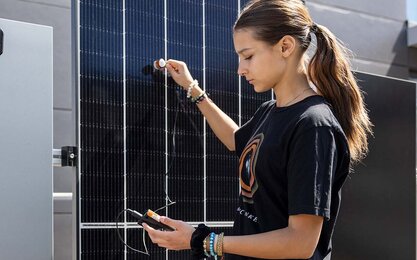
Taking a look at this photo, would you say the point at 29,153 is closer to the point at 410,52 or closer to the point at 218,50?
the point at 218,50

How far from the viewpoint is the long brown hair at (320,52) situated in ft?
6.33

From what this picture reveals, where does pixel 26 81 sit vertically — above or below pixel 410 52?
below

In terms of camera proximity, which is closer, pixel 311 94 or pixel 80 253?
pixel 311 94

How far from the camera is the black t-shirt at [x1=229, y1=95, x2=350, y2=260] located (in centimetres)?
176

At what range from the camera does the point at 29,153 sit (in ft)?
8.50

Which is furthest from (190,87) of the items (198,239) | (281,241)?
(281,241)

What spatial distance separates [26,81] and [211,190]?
1.04m

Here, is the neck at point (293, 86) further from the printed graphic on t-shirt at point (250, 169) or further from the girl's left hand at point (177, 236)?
the girl's left hand at point (177, 236)

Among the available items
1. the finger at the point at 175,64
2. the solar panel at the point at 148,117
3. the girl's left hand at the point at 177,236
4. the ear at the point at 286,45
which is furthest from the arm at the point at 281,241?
the finger at the point at 175,64

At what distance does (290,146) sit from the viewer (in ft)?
6.04

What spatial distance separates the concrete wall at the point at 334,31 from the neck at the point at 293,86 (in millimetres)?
2684

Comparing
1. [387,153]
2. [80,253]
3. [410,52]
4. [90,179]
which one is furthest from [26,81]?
[410,52]

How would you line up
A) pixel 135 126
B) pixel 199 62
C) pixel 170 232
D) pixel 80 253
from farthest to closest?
pixel 199 62, pixel 135 126, pixel 80 253, pixel 170 232

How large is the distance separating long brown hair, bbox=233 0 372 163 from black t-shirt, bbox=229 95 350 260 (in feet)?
0.27
